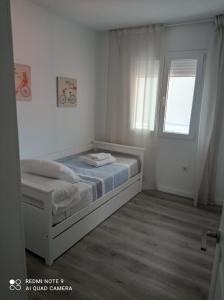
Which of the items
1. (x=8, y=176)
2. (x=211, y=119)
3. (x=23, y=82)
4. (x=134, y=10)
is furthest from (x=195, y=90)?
(x=8, y=176)

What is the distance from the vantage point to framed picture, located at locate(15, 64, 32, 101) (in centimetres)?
257

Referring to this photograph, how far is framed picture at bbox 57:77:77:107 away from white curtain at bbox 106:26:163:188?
666 mm


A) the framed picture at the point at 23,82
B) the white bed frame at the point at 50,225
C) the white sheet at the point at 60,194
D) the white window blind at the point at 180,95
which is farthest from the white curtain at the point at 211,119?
the framed picture at the point at 23,82

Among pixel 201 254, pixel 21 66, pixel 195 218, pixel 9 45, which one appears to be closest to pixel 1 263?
pixel 9 45

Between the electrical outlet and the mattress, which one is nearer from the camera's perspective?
the mattress

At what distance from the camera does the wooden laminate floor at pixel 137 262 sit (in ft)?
5.85

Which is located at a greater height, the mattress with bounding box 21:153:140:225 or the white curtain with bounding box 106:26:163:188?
the white curtain with bounding box 106:26:163:188

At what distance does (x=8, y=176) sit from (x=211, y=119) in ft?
9.65

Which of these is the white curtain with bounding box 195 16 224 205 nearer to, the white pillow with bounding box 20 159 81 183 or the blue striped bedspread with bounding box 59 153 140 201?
the blue striped bedspread with bounding box 59 153 140 201

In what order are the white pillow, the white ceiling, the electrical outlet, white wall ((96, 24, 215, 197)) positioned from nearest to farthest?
1. the white pillow
2. the white ceiling
3. white wall ((96, 24, 215, 197))
4. the electrical outlet

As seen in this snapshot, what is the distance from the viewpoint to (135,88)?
3.60m

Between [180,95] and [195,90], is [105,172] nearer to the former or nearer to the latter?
[180,95]

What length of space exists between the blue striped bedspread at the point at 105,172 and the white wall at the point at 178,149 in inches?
19.8
